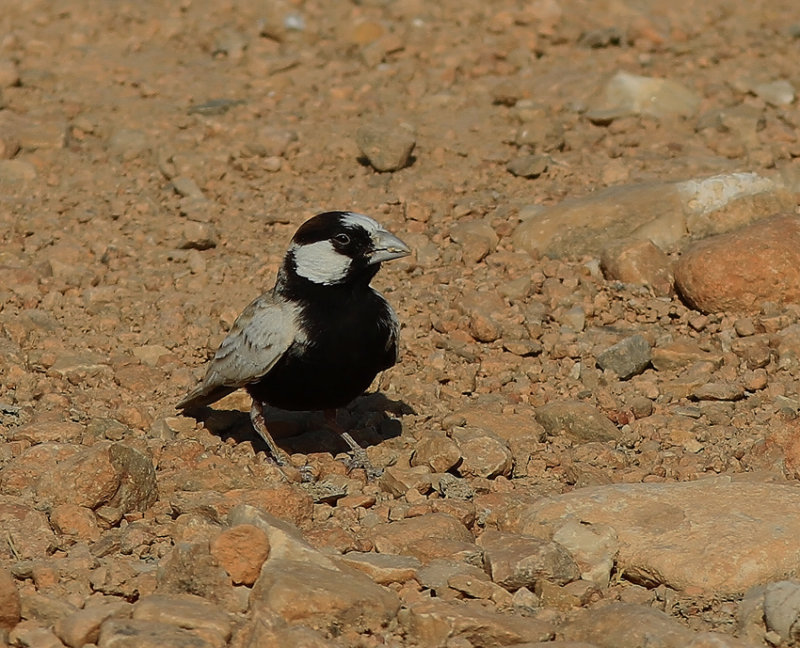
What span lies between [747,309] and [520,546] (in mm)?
3407

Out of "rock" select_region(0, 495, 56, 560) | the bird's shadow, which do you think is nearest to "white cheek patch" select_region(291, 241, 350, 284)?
the bird's shadow

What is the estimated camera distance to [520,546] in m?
6.07

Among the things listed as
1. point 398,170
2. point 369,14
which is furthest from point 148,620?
point 369,14

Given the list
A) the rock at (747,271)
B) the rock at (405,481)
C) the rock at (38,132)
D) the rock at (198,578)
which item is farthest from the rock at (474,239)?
the rock at (198,578)

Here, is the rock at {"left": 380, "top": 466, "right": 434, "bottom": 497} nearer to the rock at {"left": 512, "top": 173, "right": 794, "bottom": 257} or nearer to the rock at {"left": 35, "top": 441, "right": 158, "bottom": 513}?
the rock at {"left": 35, "top": 441, "right": 158, "bottom": 513}

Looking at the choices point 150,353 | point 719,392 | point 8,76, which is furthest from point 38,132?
point 719,392

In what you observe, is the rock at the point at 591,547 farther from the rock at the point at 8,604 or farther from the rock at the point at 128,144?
the rock at the point at 128,144

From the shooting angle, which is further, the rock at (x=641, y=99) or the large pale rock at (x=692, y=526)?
the rock at (x=641, y=99)

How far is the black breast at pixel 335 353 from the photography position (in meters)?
7.21

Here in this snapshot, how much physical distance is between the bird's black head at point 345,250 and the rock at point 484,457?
107cm

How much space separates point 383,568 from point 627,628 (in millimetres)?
1115

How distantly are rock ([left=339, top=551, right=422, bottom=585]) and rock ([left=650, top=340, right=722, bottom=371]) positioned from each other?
3010 millimetres

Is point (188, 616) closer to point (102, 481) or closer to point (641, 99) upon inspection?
point (102, 481)

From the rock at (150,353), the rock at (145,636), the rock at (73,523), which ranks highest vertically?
the rock at (145,636)
